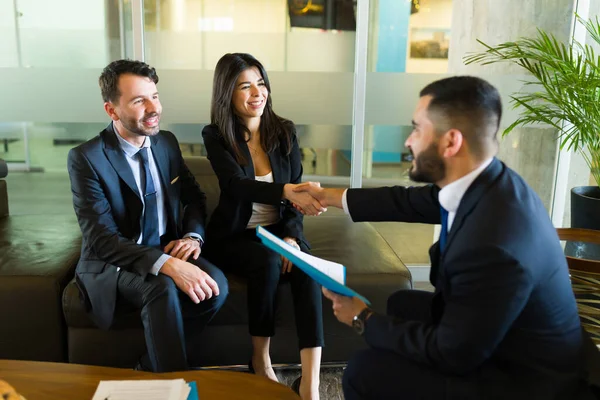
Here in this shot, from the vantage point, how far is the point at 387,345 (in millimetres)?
1426

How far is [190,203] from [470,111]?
1407 mm

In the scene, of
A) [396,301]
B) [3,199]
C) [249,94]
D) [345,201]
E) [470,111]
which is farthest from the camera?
[3,199]

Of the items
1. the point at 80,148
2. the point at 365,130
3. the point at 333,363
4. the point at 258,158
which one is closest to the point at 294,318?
the point at 333,363

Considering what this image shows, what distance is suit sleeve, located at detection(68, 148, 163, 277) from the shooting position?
80.0 inches

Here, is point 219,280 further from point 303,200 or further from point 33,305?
point 33,305

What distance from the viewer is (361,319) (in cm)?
149

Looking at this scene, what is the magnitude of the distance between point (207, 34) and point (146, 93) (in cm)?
138

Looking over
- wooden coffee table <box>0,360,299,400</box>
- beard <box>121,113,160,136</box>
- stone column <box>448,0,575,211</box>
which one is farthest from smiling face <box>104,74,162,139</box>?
stone column <box>448,0,575,211</box>

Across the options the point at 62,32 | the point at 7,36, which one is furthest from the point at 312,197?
the point at 7,36

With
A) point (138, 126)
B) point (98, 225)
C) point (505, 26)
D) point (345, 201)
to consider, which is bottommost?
point (98, 225)

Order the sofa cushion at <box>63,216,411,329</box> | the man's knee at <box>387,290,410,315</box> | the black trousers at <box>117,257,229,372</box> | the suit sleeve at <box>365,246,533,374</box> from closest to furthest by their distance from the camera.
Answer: the suit sleeve at <box>365,246,533,374</box>, the man's knee at <box>387,290,410,315</box>, the black trousers at <box>117,257,229,372</box>, the sofa cushion at <box>63,216,411,329</box>

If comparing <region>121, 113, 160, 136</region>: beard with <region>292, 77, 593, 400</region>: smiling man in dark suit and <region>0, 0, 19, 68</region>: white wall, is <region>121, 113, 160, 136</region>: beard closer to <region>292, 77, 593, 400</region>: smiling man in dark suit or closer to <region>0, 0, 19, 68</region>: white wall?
<region>292, 77, 593, 400</region>: smiling man in dark suit

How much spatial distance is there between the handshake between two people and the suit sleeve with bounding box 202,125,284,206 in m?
0.05

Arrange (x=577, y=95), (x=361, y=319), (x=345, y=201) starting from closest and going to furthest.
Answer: (x=361, y=319) < (x=345, y=201) < (x=577, y=95)
